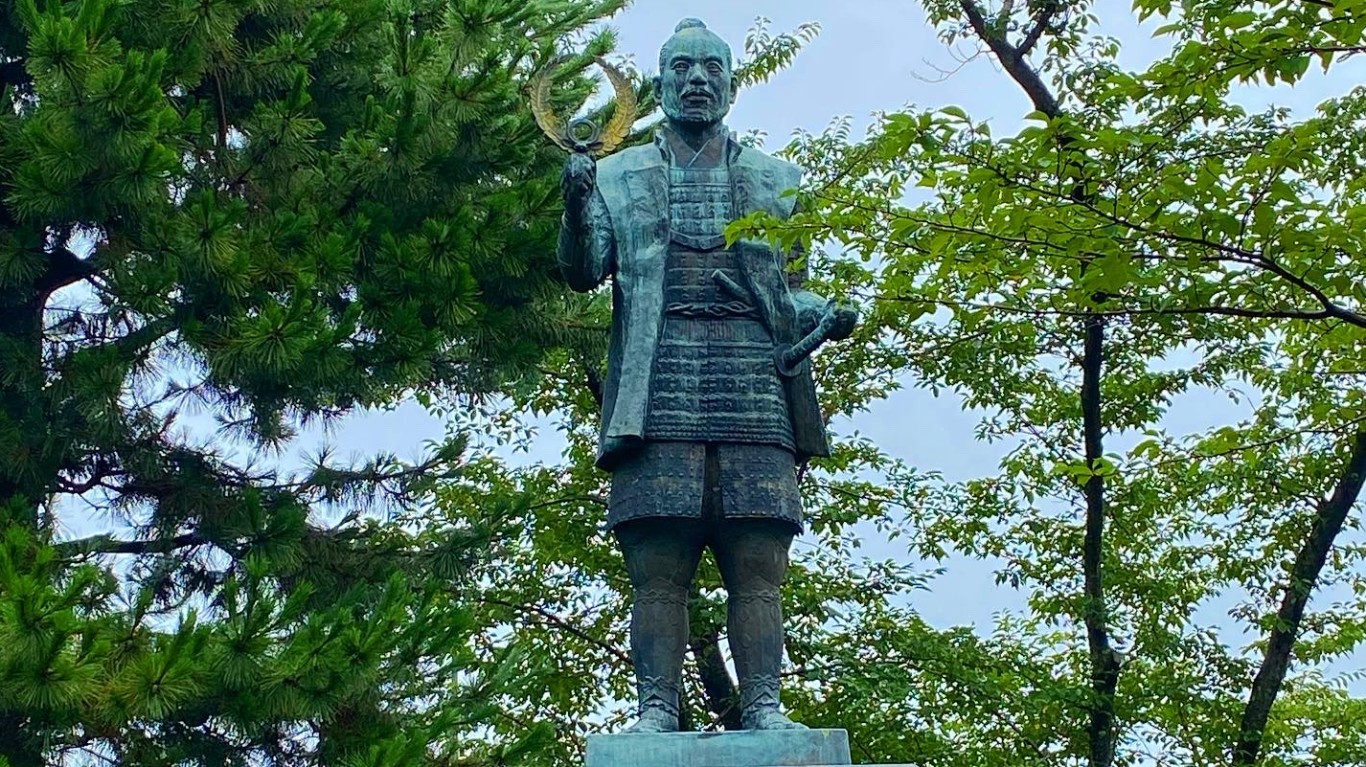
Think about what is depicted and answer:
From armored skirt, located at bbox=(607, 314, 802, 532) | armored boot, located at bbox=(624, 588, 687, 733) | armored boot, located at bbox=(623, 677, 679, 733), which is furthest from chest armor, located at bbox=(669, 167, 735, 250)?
armored boot, located at bbox=(623, 677, 679, 733)

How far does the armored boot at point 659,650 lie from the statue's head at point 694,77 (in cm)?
152

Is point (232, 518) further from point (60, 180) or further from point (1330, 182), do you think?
point (1330, 182)

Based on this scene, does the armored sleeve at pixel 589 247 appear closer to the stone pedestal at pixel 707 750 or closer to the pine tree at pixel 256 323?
the stone pedestal at pixel 707 750

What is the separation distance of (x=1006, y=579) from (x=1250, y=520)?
1563 millimetres

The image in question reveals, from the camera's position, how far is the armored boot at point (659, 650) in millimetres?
5191

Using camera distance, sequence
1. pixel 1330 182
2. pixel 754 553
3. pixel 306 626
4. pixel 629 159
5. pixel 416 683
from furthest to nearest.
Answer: pixel 1330 182
pixel 416 683
pixel 306 626
pixel 629 159
pixel 754 553

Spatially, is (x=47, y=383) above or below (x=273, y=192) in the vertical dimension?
below

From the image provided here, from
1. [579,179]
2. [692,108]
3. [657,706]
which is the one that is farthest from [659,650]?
[692,108]

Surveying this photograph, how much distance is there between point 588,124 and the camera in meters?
5.43

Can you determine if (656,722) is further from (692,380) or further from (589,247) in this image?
(589,247)

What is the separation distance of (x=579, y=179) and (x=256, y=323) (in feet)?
9.06

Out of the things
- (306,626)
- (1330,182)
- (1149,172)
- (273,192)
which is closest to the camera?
(1149,172)

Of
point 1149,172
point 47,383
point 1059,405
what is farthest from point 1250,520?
point 47,383

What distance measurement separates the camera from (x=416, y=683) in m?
7.91
